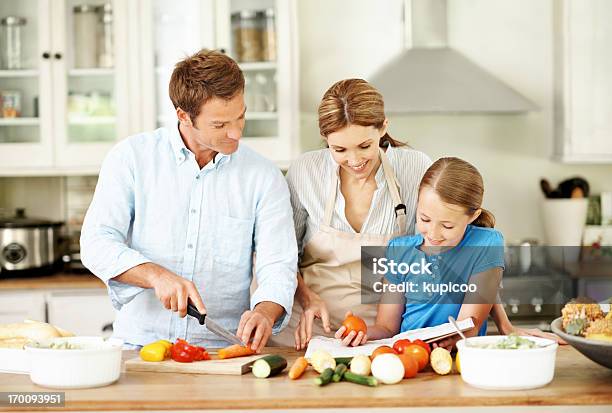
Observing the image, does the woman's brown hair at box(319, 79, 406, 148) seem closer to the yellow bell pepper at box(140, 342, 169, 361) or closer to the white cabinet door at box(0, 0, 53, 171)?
the yellow bell pepper at box(140, 342, 169, 361)

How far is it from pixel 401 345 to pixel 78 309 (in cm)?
222

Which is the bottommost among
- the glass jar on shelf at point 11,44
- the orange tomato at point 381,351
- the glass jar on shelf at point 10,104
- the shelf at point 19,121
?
the orange tomato at point 381,351

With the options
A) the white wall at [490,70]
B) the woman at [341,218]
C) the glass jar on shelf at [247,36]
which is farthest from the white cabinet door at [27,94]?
the woman at [341,218]

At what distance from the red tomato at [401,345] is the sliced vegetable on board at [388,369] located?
9cm

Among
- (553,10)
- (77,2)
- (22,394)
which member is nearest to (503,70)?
(553,10)

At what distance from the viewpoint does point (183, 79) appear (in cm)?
217

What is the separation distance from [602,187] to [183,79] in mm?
2772

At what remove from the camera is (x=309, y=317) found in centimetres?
221

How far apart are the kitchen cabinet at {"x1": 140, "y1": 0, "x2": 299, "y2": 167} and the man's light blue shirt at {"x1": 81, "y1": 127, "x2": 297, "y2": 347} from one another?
1.64 metres

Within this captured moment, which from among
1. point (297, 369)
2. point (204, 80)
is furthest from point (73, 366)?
point (204, 80)

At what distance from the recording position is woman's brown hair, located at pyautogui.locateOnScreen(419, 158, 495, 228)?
2.06m

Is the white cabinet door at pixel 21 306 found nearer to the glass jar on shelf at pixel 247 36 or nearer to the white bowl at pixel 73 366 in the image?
the glass jar on shelf at pixel 247 36

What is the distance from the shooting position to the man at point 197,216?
2168 mm

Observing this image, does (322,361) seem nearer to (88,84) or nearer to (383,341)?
(383,341)
